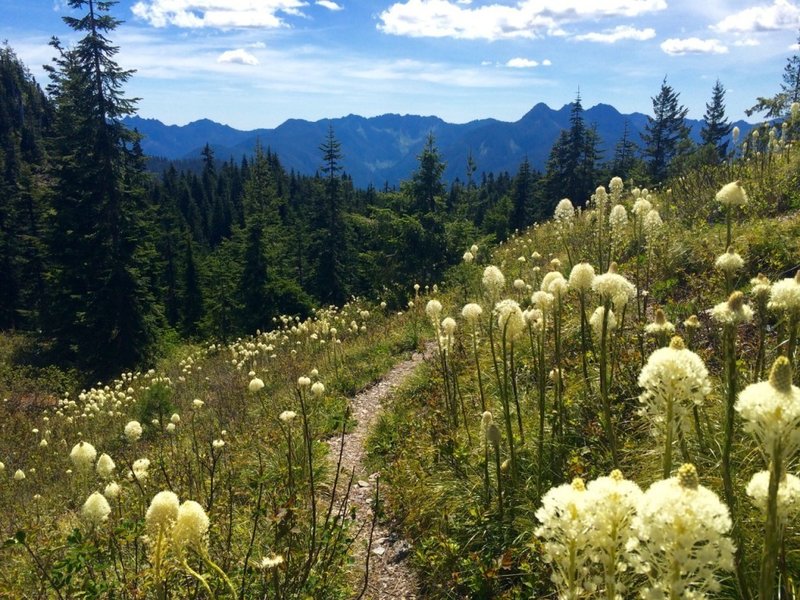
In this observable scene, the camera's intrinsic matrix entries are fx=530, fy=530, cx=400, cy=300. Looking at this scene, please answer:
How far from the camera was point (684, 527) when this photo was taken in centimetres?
151

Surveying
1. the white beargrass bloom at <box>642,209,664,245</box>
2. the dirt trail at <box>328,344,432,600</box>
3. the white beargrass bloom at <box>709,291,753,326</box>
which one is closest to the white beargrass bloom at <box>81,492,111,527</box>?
the dirt trail at <box>328,344,432,600</box>

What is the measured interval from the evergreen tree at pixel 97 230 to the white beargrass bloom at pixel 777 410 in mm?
25235

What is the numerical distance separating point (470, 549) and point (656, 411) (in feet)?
9.90

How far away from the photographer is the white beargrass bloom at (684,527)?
1492mm

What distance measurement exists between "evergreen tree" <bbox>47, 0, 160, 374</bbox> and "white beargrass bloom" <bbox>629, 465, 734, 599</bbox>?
82.5 feet

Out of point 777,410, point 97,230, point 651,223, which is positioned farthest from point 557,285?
point 97,230

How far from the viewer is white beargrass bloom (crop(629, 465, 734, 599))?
1492mm

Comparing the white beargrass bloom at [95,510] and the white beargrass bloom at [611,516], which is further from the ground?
the white beargrass bloom at [611,516]

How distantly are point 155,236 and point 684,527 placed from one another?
31.9 metres

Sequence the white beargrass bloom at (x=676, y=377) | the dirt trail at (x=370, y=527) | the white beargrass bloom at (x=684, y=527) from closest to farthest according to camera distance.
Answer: the white beargrass bloom at (x=684, y=527) < the white beargrass bloom at (x=676, y=377) < the dirt trail at (x=370, y=527)

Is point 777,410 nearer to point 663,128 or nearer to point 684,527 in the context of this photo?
point 684,527

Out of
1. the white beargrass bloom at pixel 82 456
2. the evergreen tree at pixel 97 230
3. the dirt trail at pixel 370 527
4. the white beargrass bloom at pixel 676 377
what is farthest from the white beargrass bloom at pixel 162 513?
the evergreen tree at pixel 97 230

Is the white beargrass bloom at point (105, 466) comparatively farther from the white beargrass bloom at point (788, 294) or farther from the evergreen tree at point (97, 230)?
the evergreen tree at point (97, 230)

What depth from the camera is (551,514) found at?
1.79m
